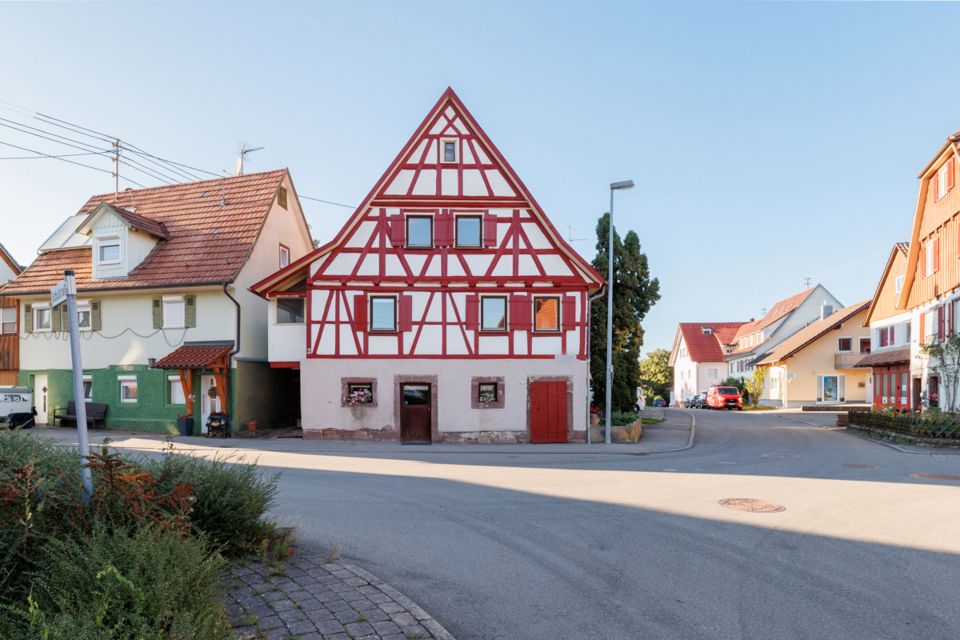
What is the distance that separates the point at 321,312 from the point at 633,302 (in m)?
14.4

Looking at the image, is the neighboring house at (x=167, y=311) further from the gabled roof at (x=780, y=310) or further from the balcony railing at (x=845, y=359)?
the gabled roof at (x=780, y=310)

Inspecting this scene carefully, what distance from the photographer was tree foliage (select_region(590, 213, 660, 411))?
2692cm

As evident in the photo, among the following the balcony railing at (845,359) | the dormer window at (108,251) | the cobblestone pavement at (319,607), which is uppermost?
the dormer window at (108,251)

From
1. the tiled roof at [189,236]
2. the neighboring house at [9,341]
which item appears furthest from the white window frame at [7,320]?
the tiled roof at [189,236]

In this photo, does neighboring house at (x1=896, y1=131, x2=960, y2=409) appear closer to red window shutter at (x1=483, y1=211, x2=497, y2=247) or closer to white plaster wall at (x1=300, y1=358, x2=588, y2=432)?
white plaster wall at (x1=300, y1=358, x2=588, y2=432)

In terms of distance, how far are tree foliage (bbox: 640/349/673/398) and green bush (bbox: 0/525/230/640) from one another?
7024cm

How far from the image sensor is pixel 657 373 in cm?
8188

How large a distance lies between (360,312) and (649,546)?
15586mm

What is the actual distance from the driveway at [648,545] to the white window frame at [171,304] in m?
11.0

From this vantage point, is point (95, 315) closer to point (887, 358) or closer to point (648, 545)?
point (648, 545)

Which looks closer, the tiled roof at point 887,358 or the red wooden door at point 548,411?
A: the red wooden door at point 548,411

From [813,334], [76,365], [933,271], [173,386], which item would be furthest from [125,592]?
[813,334]

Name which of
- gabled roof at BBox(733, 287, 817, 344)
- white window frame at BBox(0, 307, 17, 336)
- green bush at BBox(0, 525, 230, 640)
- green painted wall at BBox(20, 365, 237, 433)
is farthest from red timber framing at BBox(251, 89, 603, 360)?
gabled roof at BBox(733, 287, 817, 344)

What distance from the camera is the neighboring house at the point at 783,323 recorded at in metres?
55.2
